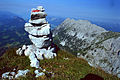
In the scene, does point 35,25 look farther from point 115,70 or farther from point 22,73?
point 115,70

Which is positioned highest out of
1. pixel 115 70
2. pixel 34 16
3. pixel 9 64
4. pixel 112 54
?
pixel 34 16

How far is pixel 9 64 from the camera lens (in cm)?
2075

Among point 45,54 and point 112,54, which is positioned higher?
point 45,54

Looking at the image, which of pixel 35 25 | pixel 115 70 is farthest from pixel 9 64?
pixel 115 70

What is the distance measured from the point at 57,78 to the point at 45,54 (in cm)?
973

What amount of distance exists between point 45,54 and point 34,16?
11.2m

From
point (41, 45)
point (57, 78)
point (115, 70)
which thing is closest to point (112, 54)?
point (115, 70)

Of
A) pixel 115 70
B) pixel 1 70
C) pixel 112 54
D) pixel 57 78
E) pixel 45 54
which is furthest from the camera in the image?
pixel 112 54

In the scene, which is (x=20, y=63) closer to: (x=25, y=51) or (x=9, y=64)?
(x=9, y=64)

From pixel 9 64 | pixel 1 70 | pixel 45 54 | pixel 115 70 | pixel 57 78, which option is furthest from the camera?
pixel 115 70

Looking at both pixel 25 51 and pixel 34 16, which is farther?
pixel 34 16

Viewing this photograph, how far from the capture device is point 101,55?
102 m

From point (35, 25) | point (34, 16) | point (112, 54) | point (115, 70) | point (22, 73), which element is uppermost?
point (34, 16)

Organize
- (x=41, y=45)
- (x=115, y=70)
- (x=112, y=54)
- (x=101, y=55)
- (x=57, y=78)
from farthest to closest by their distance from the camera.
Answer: (x=101, y=55), (x=112, y=54), (x=115, y=70), (x=41, y=45), (x=57, y=78)
